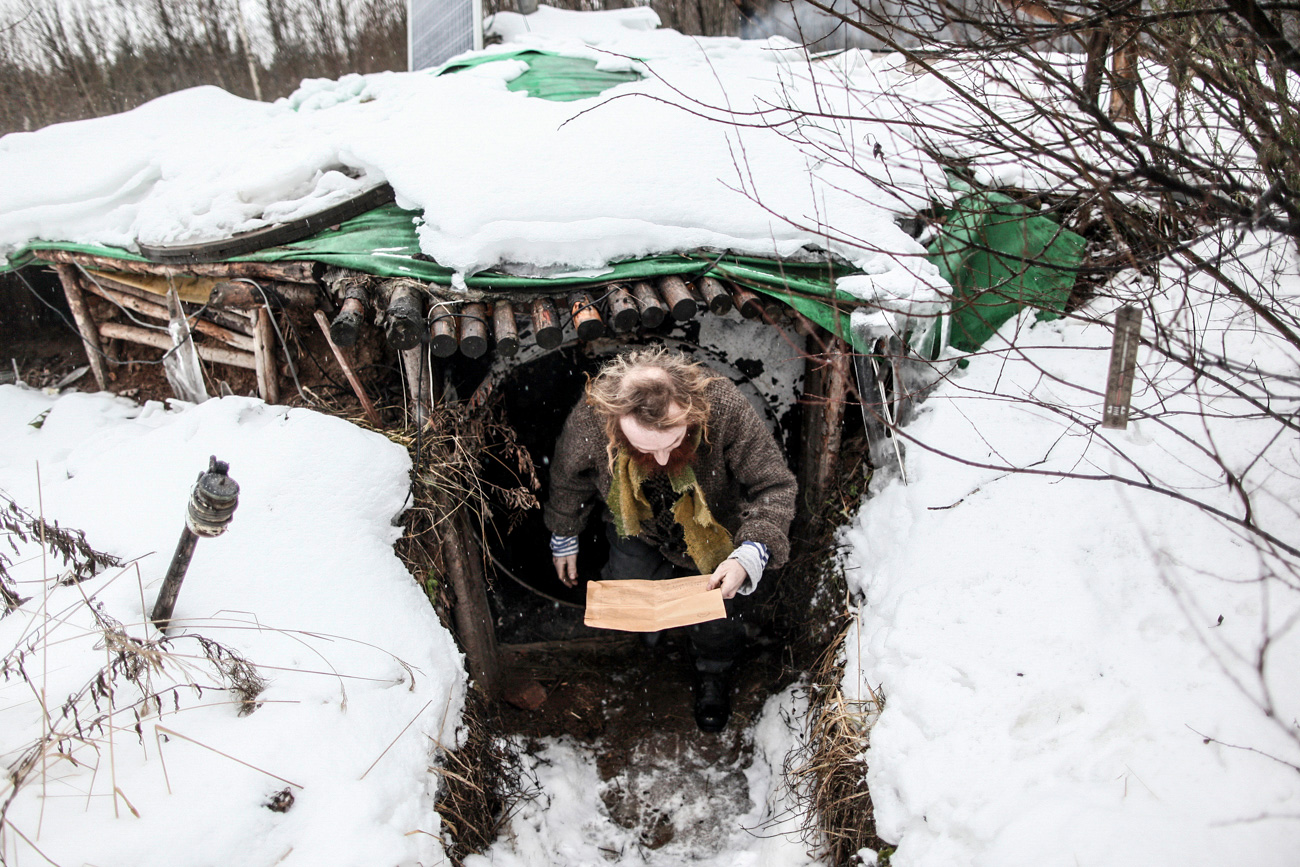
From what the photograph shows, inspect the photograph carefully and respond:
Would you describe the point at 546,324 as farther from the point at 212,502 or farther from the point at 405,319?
the point at 212,502

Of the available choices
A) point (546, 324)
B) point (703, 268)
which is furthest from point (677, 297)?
point (546, 324)

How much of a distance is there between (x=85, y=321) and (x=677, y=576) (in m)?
3.97

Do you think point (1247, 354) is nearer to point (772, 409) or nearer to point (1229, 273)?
point (1229, 273)

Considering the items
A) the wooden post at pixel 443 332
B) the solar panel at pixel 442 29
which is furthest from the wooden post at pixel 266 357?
the solar panel at pixel 442 29

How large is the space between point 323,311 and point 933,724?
3295 millimetres

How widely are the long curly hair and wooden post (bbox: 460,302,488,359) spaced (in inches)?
19.4

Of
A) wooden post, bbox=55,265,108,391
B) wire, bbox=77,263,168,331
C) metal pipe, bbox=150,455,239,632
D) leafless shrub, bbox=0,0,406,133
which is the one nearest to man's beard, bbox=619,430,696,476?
metal pipe, bbox=150,455,239,632

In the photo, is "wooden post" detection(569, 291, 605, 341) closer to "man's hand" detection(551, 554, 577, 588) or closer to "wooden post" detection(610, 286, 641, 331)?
"wooden post" detection(610, 286, 641, 331)

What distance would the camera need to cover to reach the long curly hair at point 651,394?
259 cm

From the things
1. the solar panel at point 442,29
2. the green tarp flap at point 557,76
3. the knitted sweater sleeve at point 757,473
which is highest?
the solar panel at point 442,29

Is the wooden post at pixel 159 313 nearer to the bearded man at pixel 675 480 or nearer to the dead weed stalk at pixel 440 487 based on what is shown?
the dead weed stalk at pixel 440 487

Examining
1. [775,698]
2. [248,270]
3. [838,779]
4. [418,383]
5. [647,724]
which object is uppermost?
[248,270]

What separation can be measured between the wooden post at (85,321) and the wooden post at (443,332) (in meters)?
2.84

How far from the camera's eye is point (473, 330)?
293 cm
